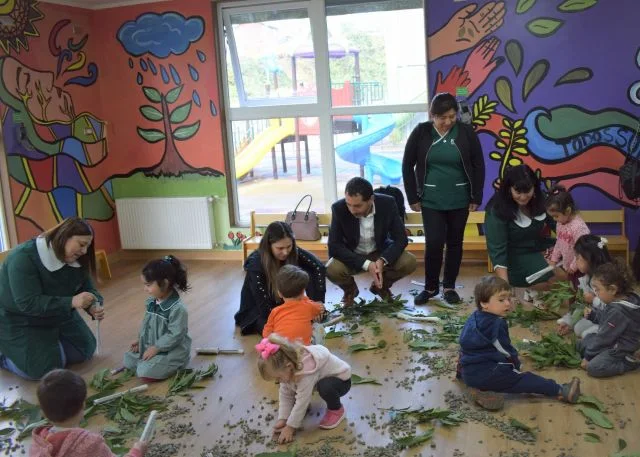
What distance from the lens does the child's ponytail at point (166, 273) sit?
3.72 meters

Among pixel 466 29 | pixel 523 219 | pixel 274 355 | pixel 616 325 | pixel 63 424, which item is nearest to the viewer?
pixel 63 424

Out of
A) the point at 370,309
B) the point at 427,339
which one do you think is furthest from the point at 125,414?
the point at 370,309

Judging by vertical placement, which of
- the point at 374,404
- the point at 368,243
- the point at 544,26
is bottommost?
the point at 374,404

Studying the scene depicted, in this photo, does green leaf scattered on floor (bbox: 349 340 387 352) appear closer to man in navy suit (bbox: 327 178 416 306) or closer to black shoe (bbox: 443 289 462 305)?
man in navy suit (bbox: 327 178 416 306)

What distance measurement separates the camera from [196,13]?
628 cm

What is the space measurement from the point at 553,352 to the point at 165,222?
168 inches

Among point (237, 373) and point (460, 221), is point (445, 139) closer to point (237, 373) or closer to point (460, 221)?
point (460, 221)

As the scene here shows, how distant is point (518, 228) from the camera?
463 centimetres

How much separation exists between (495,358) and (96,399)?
2.11 m

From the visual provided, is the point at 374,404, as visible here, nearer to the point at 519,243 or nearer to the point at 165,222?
the point at 519,243

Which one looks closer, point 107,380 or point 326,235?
point 107,380

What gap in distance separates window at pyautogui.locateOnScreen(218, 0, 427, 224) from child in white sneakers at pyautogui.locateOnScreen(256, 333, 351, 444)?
139 inches

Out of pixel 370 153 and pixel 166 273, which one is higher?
pixel 370 153

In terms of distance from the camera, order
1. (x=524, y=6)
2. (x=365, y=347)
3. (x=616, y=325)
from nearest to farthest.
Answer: (x=616, y=325), (x=365, y=347), (x=524, y=6)
